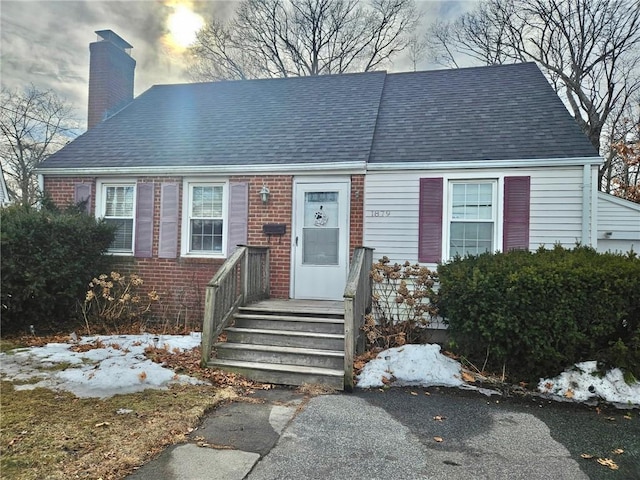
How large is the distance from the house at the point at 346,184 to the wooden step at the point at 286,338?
1.84 m

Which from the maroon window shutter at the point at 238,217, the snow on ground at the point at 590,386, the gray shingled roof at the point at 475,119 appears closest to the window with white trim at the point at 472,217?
the gray shingled roof at the point at 475,119

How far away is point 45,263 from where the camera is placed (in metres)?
6.74

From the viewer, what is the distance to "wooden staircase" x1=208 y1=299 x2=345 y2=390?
5.05 m

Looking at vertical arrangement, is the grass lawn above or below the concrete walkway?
above

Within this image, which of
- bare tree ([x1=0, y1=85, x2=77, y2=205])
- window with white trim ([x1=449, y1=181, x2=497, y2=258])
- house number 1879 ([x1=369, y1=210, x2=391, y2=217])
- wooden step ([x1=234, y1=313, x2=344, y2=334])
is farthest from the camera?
bare tree ([x1=0, y1=85, x2=77, y2=205])

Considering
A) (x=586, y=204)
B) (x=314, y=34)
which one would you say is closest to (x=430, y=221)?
(x=586, y=204)

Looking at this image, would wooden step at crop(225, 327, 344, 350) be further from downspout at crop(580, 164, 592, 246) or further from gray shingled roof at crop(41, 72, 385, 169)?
downspout at crop(580, 164, 592, 246)

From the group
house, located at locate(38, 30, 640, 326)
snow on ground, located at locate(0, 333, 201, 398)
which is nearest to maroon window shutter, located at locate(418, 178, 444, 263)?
house, located at locate(38, 30, 640, 326)

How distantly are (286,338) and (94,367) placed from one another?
2467mm

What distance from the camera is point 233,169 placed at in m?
7.74

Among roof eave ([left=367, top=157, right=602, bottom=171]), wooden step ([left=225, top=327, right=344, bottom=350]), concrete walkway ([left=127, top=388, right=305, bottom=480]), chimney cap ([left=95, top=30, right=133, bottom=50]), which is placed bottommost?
concrete walkway ([left=127, top=388, right=305, bottom=480])

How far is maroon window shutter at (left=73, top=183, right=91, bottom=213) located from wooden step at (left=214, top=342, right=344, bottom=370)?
4.94 metres

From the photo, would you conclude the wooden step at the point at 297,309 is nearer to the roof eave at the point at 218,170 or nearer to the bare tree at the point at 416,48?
the roof eave at the point at 218,170

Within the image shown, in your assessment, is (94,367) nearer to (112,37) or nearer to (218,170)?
(218,170)
